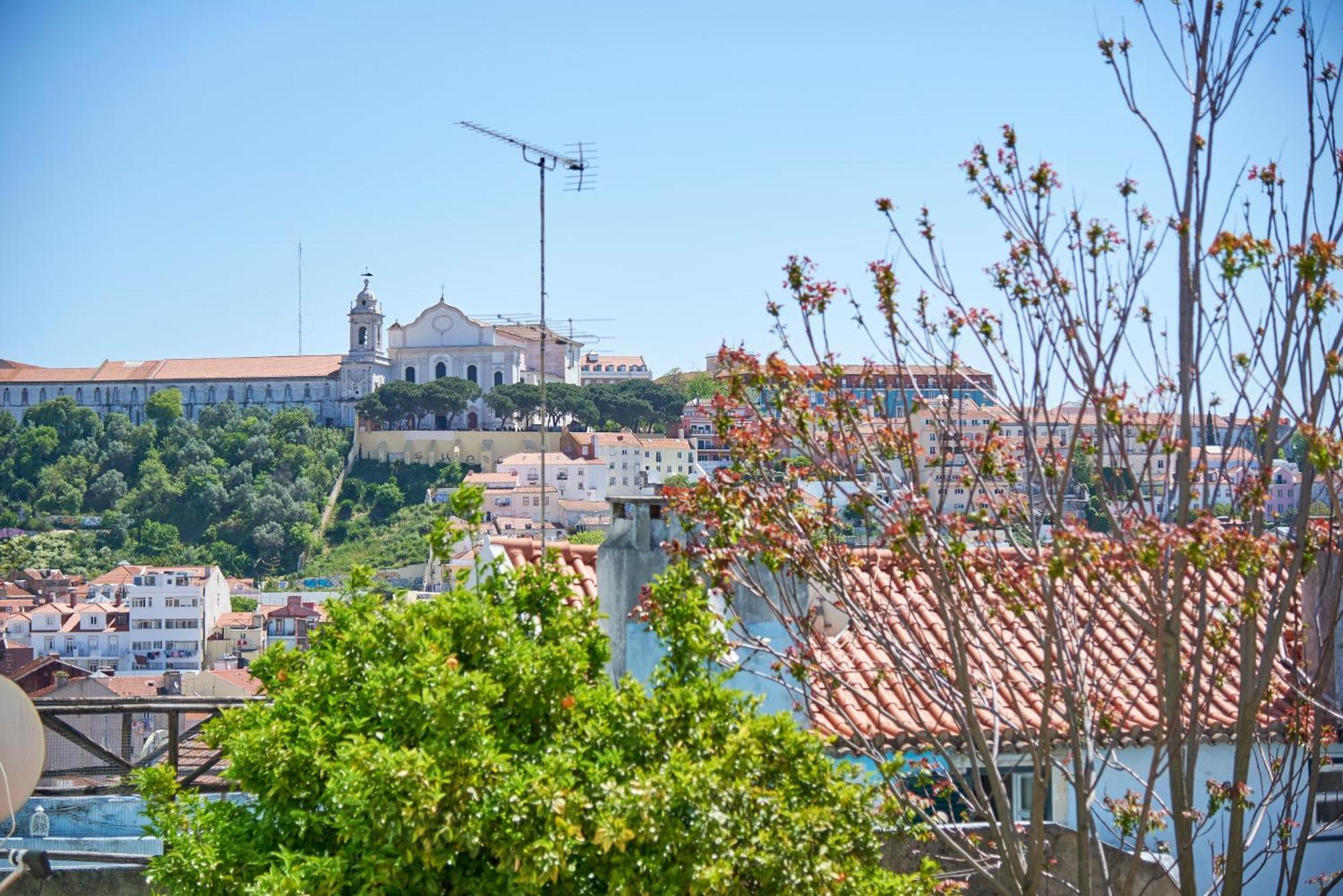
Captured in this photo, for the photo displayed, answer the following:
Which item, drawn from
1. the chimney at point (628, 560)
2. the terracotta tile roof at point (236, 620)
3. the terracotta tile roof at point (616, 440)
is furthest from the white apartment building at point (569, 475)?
the chimney at point (628, 560)

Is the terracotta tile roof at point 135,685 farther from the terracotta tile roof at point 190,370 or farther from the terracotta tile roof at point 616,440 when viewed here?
the terracotta tile roof at point 190,370

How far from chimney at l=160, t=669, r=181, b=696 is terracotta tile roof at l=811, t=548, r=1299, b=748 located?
122ft

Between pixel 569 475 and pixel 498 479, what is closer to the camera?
pixel 498 479

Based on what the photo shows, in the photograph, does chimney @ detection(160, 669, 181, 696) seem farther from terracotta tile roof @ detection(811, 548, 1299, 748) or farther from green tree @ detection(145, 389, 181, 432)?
green tree @ detection(145, 389, 181, 432)

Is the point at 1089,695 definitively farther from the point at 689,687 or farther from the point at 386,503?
the point at 386,503

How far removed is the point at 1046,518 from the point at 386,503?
89155 mm

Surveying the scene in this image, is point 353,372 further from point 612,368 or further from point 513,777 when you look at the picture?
point 513,777

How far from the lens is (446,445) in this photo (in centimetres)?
9706

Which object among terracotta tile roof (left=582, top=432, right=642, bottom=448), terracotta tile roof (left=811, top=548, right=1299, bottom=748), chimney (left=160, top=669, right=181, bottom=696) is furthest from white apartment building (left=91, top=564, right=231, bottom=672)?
terracotta tile roof (left=811, top=548, right=1299, bottom=748)

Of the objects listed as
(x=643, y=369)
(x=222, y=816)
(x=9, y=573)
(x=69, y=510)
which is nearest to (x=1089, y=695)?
(x=222, y=816)

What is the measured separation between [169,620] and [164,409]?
141 ft

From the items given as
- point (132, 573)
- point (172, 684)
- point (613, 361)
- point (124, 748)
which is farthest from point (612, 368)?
point (124, 748)

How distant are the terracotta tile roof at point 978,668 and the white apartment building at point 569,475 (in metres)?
81.1

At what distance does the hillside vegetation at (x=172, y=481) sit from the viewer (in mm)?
88125
